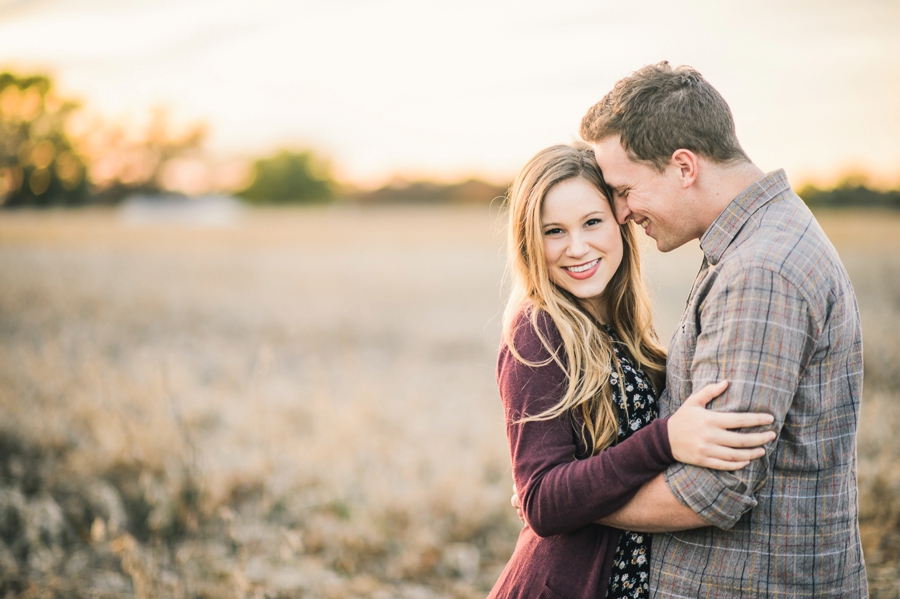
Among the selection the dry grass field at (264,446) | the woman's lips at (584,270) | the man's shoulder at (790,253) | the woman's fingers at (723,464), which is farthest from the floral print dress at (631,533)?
the dry grass field at (264,446)

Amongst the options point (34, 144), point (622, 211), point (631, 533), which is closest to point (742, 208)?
point (622, 211)

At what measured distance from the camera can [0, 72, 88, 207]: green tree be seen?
2841 centimetres

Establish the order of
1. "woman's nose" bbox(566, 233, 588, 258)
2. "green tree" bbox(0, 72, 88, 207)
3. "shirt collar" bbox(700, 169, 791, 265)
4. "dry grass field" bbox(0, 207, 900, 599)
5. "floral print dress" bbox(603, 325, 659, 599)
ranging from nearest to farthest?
"shirt collar" bbox(700, 169, 791, 265), "floral print dress" bbox(603, 325, 659, 599), "woman's nose" bbox(566, 233, 588, 258), "dry grass field" bbox(0, 207, 900, 599), "green tree" bbox(0, 72, 88, 207)

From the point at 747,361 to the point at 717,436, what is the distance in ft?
0.70

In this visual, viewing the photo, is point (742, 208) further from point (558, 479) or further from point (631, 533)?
point (631, 533)

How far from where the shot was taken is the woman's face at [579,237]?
7.43ft

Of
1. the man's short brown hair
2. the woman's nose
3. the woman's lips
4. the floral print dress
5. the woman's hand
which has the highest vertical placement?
the man's short brown hair

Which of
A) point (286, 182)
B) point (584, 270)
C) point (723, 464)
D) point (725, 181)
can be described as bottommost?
point (286, 182)

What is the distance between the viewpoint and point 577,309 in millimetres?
2238

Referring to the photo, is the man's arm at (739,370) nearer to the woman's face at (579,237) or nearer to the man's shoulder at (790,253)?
the man's shoulder at (790,253)

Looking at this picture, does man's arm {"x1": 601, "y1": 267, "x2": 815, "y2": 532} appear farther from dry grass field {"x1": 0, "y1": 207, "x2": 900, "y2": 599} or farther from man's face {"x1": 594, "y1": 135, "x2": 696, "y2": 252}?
dry grass field {"x1": 0, "y1": 207, "x2": 900, "y2": 599}

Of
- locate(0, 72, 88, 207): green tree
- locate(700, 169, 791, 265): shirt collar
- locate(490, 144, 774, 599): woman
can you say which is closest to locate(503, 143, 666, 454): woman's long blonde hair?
locate(490, 144, 774, 599): woman

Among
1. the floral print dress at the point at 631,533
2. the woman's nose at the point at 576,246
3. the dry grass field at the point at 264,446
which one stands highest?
the woman's nose at the point at 576,246

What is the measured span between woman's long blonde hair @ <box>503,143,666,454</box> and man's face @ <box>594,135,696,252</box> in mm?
136
